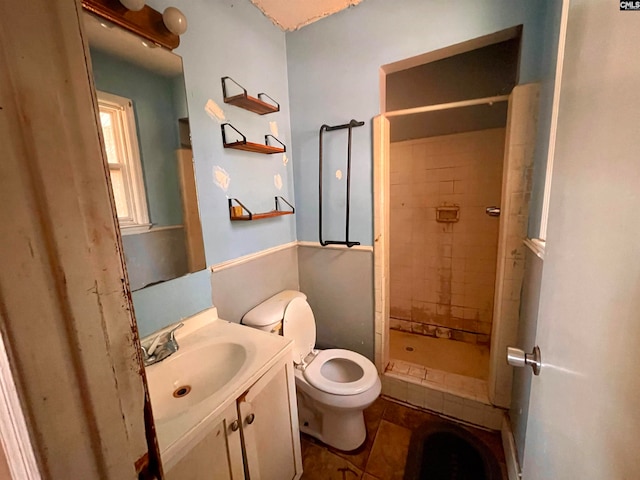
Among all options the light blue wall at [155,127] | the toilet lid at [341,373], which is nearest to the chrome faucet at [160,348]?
the light blue wall at [155,127]

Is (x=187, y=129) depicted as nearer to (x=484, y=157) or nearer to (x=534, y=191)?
(x=534, y=191)

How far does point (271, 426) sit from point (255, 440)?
0.10 metres

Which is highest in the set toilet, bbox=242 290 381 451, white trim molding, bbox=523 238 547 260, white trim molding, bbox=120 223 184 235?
white trim molding, bbox=120 223 184 235

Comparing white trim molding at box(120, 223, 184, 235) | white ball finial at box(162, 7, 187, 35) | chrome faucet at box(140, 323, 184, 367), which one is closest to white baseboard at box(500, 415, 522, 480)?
chrome faucet at box(140, 323, 184, 367)

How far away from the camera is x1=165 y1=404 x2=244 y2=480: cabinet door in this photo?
2.34ft

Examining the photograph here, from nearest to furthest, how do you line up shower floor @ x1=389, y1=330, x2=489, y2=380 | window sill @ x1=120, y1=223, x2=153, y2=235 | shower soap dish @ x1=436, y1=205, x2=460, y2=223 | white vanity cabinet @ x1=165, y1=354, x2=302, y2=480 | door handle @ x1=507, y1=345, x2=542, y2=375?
door handle @ x1=507, y1=345, x2=542, y2=375 → white vanity cabinet @ x1=165, y1=354, x2=302, y2=480 → window sill @ x1=120, y1=223, x2=153, y2=235 → shower floor @ x1=389, y1=330, x2=489, y2=380 → shower soap dish @ x1=436, y1=205, x2=460, y2=223

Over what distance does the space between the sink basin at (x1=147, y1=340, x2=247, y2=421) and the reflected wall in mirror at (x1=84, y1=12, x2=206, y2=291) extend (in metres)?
0.34

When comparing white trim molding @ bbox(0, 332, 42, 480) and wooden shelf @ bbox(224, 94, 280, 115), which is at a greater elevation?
wooden shelf @ bbox(224, 94, 280, 115)

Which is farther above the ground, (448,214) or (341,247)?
(448,214)

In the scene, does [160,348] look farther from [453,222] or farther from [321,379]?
[453,222]

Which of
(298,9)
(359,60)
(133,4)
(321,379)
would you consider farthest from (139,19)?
(321,379)

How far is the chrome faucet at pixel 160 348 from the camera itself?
0.99 meters

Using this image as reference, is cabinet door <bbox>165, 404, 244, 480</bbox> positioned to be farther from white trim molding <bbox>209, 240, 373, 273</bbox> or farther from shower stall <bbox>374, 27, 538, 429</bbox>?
shower stall <bbox>374, 27, 538, 429</bbox>

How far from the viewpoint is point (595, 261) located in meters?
0.40
